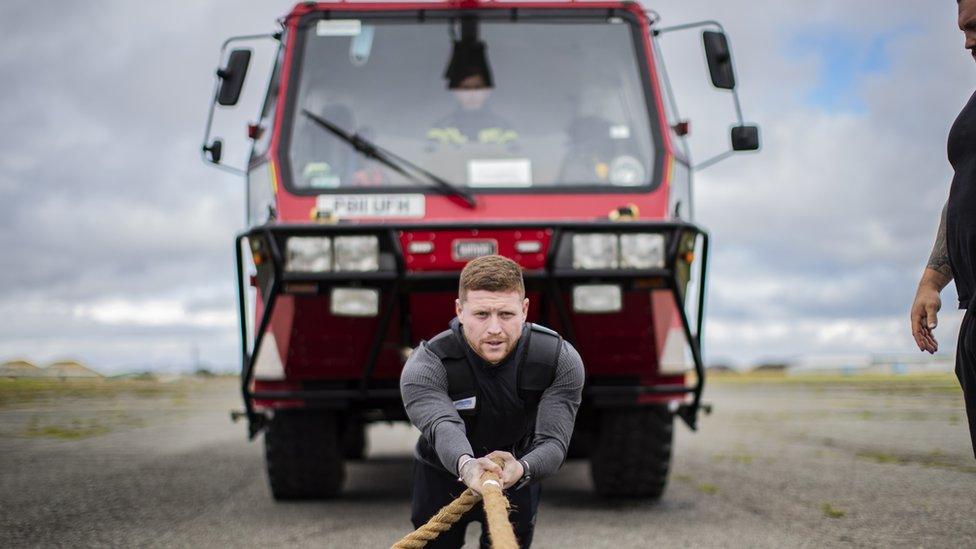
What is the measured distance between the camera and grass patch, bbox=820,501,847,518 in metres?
5.71

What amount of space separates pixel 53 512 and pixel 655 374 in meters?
3.52

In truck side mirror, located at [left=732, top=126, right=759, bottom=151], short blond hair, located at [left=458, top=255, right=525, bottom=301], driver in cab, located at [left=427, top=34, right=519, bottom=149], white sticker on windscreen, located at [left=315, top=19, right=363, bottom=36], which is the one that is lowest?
short blond hair, located at [left=458, top=255, right=525, bottom=301]

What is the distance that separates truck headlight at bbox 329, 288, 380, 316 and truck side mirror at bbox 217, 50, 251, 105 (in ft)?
4.85

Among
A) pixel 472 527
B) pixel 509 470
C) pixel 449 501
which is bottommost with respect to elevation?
pixel 472 527

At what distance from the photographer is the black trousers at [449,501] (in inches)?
128

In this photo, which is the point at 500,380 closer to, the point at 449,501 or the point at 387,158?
the point at 449,501

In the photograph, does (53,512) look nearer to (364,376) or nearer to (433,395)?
(364,376)

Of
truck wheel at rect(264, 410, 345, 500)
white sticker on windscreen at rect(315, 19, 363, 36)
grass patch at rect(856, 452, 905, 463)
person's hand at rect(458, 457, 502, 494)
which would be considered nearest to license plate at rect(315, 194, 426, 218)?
white sticker on windscreen at rect(315, 19, 363, 36)

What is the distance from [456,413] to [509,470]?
0.35m

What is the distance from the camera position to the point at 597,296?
5461 mm

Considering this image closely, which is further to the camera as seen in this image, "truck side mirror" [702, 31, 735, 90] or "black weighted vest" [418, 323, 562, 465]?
"truck side mirror" [702, 31, 735, 90]

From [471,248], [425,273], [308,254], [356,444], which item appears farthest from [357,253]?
[356,444]

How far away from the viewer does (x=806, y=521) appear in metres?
5.52

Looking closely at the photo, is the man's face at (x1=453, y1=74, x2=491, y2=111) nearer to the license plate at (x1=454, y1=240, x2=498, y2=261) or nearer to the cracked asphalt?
the license plate at (x1=454, y1=240, x2=498, y2=261)
